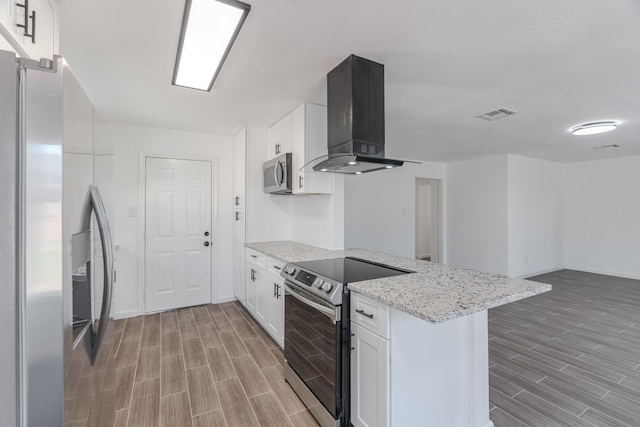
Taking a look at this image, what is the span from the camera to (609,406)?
79.1 inches

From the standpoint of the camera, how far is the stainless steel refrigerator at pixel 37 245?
2.15 ft

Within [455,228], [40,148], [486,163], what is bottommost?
[455,228]

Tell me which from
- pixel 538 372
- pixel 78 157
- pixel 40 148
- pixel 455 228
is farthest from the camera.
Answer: pixel 455 228

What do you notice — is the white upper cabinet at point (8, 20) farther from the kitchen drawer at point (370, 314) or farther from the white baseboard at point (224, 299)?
the white baseboard at point (224, 299)

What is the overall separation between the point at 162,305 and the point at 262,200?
1.92 m

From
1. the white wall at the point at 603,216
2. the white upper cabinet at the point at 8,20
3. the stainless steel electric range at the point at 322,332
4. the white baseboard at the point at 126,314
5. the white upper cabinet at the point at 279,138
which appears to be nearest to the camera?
the white upper cabinet at the point at 8,20

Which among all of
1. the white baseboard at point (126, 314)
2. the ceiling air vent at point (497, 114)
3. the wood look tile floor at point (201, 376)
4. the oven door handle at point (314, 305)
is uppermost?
the ceiling air vent at point (497, 114)

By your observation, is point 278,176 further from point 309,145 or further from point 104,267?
point 104,267

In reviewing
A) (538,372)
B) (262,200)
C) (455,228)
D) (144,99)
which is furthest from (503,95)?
(455,228)

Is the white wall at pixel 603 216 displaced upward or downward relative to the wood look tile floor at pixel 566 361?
upward

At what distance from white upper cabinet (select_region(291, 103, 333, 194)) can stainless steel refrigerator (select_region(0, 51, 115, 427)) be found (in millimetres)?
2075

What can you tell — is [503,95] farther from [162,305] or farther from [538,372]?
[162,305]

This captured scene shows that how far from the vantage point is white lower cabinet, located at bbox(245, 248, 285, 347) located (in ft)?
8.73

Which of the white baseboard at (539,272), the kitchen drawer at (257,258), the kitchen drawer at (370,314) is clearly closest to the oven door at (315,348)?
the kitchen drawer at (370,314)
